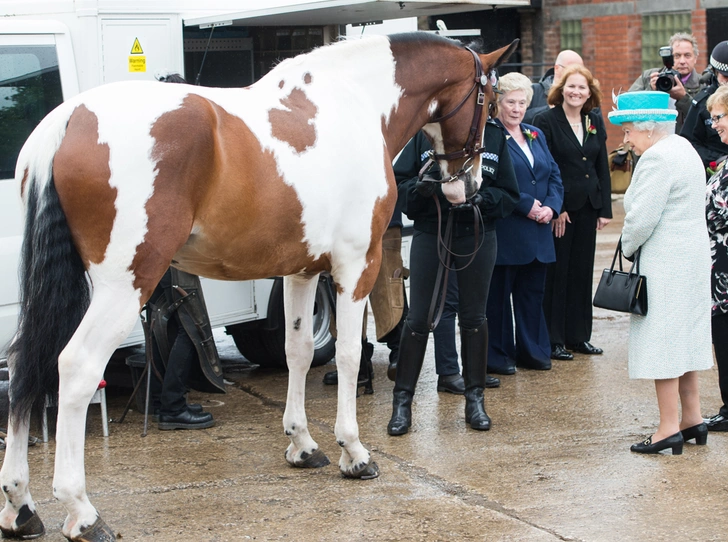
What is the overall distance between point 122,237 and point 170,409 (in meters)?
2.12

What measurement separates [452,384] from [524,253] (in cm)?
108

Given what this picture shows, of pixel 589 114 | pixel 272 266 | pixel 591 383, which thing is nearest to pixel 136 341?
pixel 272 266

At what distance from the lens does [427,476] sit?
15.9ft

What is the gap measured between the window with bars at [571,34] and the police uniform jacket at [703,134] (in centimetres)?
1008

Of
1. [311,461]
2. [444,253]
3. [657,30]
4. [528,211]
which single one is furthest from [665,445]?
[657,30]

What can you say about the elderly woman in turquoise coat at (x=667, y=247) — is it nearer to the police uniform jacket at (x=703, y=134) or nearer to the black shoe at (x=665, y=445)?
the black shoe at (x=665, y=445)

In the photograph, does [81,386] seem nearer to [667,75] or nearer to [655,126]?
[655,126]

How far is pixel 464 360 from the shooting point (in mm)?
5812

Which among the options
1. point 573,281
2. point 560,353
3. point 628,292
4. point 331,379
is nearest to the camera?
point 628,292

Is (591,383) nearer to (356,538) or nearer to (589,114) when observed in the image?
(589,114)

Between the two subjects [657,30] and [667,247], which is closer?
[667,247]

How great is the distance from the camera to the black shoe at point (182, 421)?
575cm

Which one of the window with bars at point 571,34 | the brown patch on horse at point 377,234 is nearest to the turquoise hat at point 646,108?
the brown patch on horse at point 377,234

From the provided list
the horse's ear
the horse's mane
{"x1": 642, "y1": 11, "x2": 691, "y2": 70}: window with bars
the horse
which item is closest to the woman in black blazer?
the horse's ear
